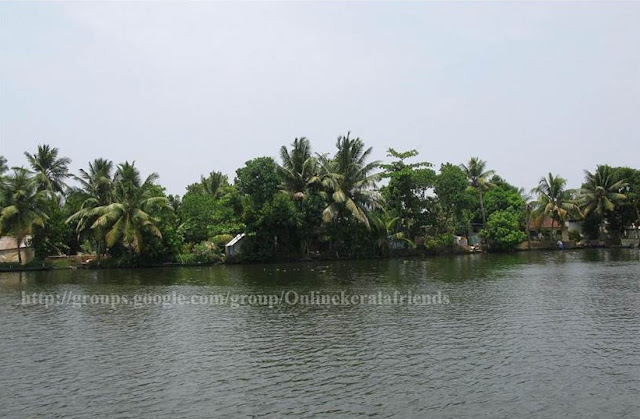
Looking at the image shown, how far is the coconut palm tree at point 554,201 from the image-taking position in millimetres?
53816

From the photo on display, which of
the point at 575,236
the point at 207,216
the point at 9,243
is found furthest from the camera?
the point at 575,236

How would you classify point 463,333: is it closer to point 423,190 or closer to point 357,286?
point 357,286

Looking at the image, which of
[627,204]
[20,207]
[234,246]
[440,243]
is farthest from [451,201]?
[20,207]

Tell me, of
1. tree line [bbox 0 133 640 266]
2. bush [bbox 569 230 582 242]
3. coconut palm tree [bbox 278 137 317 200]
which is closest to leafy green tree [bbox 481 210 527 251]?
tree line [bbox 0 133 640 266]

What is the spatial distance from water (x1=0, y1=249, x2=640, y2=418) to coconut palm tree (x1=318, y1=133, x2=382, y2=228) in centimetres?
1804

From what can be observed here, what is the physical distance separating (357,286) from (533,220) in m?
36.5

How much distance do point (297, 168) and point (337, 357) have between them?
31.7 meters

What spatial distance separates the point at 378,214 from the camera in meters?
47.1

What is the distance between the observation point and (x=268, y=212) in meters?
41.5

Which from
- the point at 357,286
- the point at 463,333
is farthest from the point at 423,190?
the point at 463,333

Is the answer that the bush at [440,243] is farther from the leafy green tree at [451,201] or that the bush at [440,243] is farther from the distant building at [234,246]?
the distant building at [234,246]

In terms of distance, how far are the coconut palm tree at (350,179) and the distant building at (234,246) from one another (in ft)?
24.8

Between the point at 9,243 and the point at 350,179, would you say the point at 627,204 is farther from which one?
the point at 9,243

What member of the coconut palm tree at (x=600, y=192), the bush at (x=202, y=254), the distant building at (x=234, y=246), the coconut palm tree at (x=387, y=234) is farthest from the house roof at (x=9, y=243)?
the coconut palm tree at (x=600, y=192)
